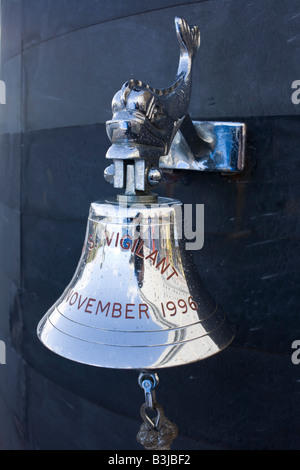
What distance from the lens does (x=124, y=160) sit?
738 millimetres

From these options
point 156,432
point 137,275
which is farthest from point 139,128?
point 156,432

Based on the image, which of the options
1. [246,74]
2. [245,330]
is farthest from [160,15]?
[245,330]

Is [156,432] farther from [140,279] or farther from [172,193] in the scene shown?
[172,193]

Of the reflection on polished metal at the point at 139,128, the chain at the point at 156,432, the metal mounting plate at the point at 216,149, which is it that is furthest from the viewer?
the metal mounting plate at the point at 216,149

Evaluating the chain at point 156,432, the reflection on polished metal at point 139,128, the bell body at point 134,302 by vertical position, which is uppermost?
the reflection on polished metal at point 139,128

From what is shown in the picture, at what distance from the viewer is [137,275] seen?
779mm

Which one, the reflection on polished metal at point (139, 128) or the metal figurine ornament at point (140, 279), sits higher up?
the reflection on polished metal at point (139, 128)

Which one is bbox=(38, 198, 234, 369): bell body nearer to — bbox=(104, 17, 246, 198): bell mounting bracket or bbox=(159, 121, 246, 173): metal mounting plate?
bbox=(104, 17, 246, 198): bell mounting bracket

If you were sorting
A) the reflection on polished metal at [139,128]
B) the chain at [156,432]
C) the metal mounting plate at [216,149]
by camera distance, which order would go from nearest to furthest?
the reflection on polished metal at [139,128] → the chain at [156,432] → the metal mounting plate at [216,149]

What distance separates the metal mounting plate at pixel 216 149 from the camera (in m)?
1.00

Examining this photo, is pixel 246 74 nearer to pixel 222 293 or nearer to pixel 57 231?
pixel 222 293

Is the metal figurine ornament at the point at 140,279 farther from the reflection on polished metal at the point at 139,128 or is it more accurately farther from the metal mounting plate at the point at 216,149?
the metal mounting plate at the point at 216,149

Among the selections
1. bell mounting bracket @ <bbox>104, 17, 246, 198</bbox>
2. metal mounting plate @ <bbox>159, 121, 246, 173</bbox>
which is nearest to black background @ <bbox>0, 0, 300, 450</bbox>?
metal mounting plate @ <bbox>159, 121, 246, 173</bbox>

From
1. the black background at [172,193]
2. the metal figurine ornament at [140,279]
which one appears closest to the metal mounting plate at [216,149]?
the black background at [172,193]
